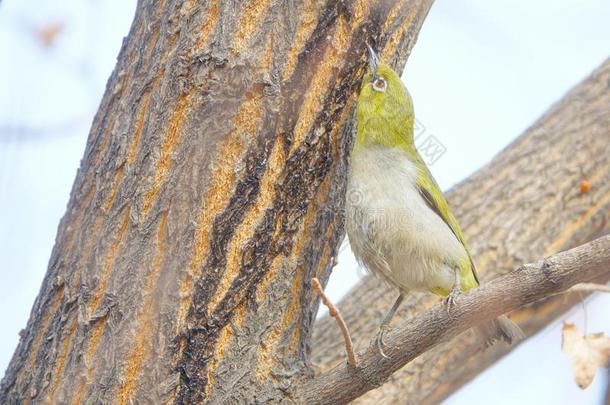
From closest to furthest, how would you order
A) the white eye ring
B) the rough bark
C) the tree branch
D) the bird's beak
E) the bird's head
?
the tree branch
the bird's beak
the white eye ring
the bird's head
the rough bark

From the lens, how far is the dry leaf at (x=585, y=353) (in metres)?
3.87

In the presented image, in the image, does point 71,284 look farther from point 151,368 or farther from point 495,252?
point 495,252

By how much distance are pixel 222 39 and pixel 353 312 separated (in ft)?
8.73

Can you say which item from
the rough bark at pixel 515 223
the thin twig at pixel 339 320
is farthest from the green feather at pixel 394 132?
the thin twig at pixel 339 320

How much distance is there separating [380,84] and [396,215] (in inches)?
28.3

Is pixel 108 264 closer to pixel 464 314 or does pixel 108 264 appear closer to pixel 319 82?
pixel 319 82

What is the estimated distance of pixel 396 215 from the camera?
167 inches

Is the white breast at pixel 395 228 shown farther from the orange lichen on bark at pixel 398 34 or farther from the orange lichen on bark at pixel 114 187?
the orange lichen on bark at pixel 114 187

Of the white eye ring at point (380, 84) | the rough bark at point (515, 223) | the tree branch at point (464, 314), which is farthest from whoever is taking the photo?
the rough bark at point (515, 223)

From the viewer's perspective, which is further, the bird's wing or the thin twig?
the bird's wing

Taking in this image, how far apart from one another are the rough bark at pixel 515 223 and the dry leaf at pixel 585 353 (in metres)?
1.13

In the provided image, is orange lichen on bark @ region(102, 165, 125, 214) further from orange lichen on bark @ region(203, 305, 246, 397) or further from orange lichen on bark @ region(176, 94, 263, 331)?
orange lichen on bark @ region(203, 305, 246, 397)

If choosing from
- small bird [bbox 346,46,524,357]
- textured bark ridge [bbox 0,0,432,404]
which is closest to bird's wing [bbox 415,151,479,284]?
small bird [bbox 346,46,524,357]

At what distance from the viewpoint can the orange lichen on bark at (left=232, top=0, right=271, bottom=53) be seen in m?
3.24
